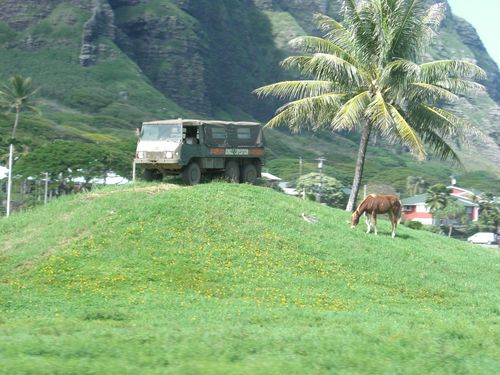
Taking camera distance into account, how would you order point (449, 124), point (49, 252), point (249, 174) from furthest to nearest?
point (449, 124)
point (249, 174)
point (49, 252)

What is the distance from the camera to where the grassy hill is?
392 inches

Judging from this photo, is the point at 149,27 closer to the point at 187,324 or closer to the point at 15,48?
the point at 15,48

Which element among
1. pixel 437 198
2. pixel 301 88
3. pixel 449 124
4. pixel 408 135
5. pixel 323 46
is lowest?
pixel 437 198

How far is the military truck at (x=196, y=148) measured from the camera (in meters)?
27.1

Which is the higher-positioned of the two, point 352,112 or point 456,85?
point 456,85

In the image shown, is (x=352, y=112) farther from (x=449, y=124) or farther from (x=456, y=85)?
(x=456, y=85)

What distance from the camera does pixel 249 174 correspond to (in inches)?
1198

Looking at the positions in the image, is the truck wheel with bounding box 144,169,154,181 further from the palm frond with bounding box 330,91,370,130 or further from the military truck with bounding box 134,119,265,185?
the palm frond with bounding box 330,91,370,130

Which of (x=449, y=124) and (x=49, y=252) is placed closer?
(x=49, y=252)

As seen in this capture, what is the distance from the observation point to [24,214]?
27125mm

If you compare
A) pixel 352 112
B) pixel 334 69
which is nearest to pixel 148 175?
pixel 352 112

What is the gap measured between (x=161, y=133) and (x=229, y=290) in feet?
35.6

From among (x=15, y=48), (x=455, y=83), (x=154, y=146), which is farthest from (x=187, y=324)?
(x=15, y=48)

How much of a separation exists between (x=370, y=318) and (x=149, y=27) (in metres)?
174
